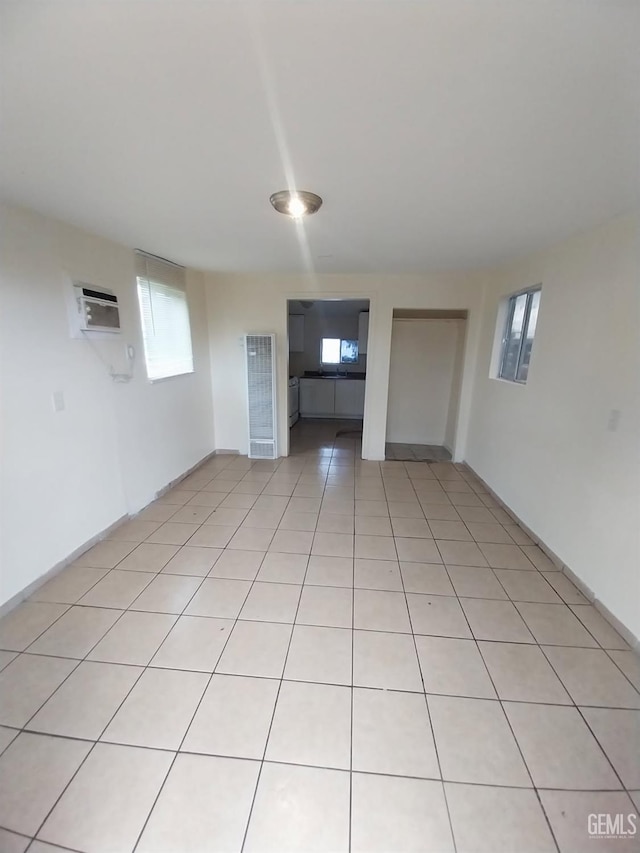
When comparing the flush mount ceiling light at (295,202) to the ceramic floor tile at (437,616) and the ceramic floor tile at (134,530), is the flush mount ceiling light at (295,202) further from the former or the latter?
the ceramic floor tile at (134,530)

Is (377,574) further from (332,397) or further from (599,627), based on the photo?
(332,397)

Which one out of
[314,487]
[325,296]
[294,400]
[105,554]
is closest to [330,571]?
[314,487]

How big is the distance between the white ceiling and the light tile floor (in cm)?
218

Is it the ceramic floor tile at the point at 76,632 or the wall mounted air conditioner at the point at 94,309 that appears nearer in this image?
the ceramic floor tile at the point at 76,632

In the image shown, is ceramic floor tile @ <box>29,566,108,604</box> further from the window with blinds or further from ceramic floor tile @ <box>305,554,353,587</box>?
the window with blinds

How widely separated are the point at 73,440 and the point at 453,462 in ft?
13.0

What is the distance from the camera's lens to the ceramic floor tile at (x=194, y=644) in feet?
5.15

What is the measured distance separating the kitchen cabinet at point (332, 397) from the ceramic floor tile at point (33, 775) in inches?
213

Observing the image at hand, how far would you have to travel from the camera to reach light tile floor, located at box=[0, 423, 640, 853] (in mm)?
1067

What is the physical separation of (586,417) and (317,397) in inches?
181

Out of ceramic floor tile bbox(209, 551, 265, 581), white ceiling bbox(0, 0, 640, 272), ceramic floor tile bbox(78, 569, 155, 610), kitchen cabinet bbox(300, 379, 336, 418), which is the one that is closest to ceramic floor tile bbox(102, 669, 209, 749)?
ceramic floor tile bbox(78, 569, 155, 610)

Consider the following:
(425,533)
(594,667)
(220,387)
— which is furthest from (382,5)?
(220,387)

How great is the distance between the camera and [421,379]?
4.86 meters

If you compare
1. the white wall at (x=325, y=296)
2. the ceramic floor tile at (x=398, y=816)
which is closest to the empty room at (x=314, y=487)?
the ceramic floor tile at (x=398, y=816)
